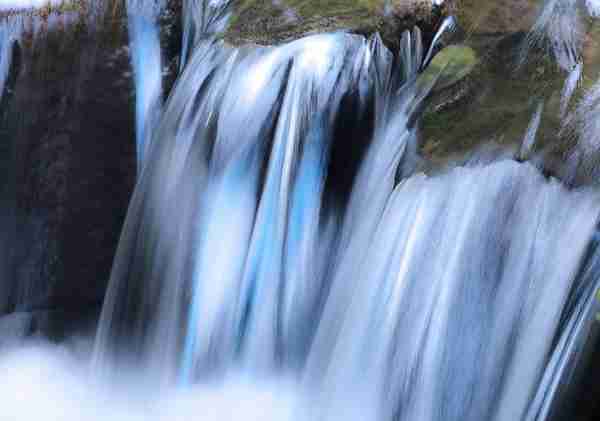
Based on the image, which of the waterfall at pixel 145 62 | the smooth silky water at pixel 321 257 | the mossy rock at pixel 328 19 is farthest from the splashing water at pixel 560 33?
the waterfall at pixel 145 62

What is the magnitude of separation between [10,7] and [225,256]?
1.73 metres

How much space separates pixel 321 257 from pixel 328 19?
1099 mm

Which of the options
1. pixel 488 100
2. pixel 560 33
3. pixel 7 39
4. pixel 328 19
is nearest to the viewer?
pixel 488 100

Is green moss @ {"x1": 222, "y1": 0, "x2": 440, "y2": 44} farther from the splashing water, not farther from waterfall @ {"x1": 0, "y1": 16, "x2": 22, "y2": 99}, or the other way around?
waterfall @ {"x1": 0, "y1": 16, "x2": 22, "y2": 99}

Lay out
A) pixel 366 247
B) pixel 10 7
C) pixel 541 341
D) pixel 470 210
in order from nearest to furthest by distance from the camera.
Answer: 1. pixel 541 341
2. pixel 470 210
3. pixel 366 247
4. pixel 10 7

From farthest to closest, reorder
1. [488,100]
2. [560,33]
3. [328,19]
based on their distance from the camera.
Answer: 1. [328,19]
2. [560,33]
3. [488,100]

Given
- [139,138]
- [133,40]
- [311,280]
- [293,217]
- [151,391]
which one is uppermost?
[133,40]

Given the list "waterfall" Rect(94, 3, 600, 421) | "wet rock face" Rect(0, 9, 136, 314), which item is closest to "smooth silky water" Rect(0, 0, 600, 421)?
"waterfall" Rect(94, 3, 600, 421)

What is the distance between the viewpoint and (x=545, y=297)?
2.79m

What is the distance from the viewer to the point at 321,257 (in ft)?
11.6

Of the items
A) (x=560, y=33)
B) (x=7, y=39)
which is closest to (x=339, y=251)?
(x=560, y=33)

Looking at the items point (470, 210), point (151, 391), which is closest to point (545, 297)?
point (470, 210)

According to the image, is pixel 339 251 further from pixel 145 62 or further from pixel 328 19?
pixel 145 62

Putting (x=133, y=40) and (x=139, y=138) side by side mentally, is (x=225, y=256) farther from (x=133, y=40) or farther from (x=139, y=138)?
(x=133, y=40)
